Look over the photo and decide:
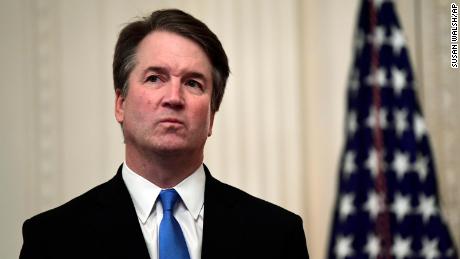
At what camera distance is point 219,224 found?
78.7 inches

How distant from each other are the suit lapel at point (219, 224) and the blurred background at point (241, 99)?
3.26 ft

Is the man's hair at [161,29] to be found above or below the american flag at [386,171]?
above

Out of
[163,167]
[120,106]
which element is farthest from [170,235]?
[120,106]

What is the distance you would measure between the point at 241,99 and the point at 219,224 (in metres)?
1.30

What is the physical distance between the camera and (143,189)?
6.61 feet

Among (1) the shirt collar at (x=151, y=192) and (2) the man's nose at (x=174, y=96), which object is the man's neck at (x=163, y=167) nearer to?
(1) the shirt collar at (x=151, y=192)

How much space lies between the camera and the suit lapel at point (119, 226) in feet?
6.11

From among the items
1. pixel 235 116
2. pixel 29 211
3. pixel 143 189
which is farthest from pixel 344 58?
pixel 29 211

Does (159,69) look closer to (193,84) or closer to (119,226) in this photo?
(193,84)

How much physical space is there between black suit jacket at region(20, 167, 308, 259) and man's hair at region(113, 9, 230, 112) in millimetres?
402

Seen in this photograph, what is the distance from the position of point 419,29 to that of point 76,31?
200 cm

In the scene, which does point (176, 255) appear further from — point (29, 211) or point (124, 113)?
point (29, 211)

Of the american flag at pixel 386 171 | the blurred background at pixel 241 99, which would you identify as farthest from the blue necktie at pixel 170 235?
the blurred background at pixel 241 99

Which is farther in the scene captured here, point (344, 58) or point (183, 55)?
point (344, 58)
